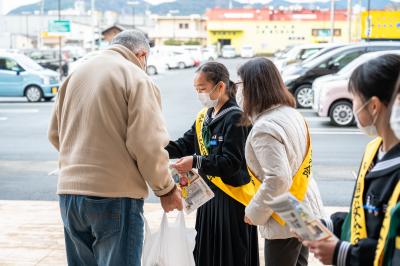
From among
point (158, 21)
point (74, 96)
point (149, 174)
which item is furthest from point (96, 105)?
point (158, 21)

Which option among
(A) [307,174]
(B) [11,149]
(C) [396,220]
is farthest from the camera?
(B) [11,149]

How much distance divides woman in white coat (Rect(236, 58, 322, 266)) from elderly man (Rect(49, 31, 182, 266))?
49 centimetres

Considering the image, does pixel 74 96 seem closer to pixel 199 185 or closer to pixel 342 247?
pixel 199 185

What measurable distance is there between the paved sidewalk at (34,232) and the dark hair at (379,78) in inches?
116

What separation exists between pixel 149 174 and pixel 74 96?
574 millimetres

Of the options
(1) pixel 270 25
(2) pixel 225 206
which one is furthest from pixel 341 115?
(1) pixel 270 25

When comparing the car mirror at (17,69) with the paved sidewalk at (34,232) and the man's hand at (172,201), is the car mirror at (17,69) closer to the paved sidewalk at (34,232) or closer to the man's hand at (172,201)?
the paved sidewalk at (34,232)

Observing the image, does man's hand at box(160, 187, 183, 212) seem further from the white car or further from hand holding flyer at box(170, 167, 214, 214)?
the white car

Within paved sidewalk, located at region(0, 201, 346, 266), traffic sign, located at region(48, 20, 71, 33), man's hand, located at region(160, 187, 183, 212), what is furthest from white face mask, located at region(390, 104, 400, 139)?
traffic sign, located at region(48, 20, 71, 33)

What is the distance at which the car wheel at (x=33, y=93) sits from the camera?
20547 millimetres

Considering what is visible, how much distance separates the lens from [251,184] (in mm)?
4098

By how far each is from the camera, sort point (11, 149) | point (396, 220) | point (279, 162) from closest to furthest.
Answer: point (396, 220) → point (279, 162) → point (11, 149)

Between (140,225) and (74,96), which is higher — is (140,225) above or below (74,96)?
below

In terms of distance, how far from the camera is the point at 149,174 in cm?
333
